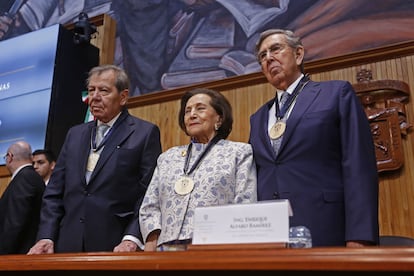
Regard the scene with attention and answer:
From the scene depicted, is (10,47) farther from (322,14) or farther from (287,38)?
(287,38)

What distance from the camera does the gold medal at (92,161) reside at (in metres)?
2.38

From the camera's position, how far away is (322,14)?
4160mm

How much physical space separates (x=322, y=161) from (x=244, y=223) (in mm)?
807

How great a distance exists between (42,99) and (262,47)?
10.6ft

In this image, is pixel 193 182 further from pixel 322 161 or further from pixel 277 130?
pixel 322 161

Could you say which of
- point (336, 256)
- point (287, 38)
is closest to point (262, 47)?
point (287, 38)

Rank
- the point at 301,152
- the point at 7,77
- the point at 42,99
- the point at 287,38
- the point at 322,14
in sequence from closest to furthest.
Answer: the point at 301,152, the point at 287,38, the point at 322,14, the point at 42,99, the point at 7,77

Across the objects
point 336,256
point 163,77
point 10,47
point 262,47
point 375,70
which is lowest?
point 336,256

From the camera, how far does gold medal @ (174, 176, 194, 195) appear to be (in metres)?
2.00

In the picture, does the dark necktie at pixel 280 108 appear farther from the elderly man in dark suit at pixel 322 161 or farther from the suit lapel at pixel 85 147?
the suit lapel at pixel 85 147

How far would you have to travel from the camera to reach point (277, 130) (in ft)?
6.81

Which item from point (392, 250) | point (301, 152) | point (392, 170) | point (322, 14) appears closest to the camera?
point (392, 250)

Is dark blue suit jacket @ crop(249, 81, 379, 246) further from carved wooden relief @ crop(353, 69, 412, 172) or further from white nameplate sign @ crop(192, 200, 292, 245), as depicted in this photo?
carved wooden relief @ crop(353, 69, 412, 172)

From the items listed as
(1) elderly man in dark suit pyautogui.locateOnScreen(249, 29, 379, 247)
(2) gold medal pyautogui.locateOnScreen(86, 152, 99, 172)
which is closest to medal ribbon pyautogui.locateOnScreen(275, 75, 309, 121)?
(1) elderly man in dark suit pyautogui.locateOnScreen(249, 29, 379, 247)
